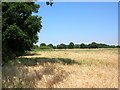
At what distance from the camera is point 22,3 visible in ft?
89.1

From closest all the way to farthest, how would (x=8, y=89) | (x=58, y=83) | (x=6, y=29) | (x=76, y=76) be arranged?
(x=8, y=89) < (x=58, y=83) < (x=76, y=76) < (x=6, y=29)

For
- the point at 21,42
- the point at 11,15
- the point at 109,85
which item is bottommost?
the point at 109,85

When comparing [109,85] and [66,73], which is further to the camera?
[66,73]

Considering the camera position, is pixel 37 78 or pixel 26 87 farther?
pixel 37 78

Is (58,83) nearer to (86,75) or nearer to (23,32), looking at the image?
(86,75)

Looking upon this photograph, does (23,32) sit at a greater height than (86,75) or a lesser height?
greater

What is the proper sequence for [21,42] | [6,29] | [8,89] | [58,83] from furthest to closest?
[21,42]
[6,29]
[58,83]
[8,89]

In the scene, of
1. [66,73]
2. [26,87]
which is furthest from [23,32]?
[26,87]

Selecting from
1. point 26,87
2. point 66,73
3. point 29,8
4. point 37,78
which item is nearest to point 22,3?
point 29,8

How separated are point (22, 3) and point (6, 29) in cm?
301

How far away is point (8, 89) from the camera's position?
472 inches

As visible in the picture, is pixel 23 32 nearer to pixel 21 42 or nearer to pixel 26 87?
pixel 21 42

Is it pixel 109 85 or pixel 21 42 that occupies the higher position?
pixel 21 42

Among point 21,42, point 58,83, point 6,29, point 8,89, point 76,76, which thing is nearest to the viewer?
point 8,89
